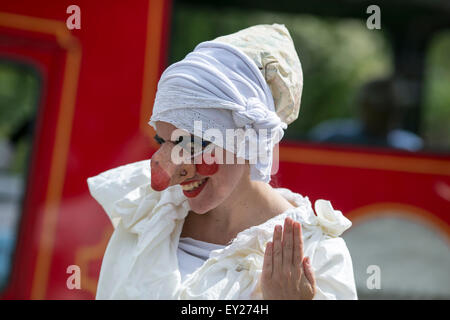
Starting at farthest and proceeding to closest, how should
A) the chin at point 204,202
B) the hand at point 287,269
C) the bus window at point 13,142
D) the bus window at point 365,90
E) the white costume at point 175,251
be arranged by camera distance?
the bus window at point 365,90 < the bus window at point 13,142 < the chin at point 204,202 < the white costume at point 175,251 < the hand at point 287,269

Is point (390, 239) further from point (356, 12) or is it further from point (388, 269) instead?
point (356, 12)

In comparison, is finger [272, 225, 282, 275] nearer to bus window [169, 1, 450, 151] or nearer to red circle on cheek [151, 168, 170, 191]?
red circle on cheek [151, 168, 170, 191]

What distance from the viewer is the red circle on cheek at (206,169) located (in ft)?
5.78

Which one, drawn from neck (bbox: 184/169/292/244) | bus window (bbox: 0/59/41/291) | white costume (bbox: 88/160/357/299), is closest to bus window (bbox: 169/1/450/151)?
bus window (bbox: 0/59/41/291)

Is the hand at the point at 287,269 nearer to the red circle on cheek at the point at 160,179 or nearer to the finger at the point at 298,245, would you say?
the finger at the point at 298,245

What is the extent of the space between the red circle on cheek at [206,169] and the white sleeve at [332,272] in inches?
13.7

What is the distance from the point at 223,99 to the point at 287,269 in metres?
0.47

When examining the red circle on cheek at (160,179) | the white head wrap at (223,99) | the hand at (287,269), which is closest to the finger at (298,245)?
the hand at (287,269)

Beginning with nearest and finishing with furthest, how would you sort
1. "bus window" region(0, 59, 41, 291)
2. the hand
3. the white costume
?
1. the hand
2. the white costume
3. "bus window" region(0, 59, 41, 291)

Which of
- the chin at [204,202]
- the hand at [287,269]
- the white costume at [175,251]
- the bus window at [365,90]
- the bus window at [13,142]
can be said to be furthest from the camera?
the bus window at [365,90]

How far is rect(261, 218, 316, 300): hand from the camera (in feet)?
5.16

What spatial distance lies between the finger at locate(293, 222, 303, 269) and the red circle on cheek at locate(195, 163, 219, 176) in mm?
305
